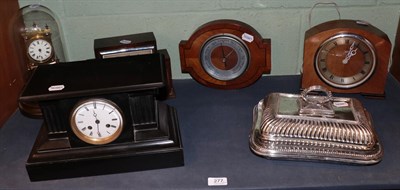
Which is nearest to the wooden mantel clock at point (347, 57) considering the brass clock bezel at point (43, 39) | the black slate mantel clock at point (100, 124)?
the black slate mantel clock at point (100, 124)

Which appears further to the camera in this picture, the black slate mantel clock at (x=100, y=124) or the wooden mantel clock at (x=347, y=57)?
the wooden mantel clock at (x=347, y=57)

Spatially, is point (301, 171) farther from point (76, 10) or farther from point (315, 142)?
point (76, 10)

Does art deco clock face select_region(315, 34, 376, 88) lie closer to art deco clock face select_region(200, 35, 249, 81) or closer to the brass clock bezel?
art deco clock face select_region(200, 35, 249, 81)

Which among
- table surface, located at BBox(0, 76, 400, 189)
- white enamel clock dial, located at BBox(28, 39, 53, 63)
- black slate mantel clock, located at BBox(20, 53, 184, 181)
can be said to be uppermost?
white enamel clock dial, located at BBox(28, 39, 53, 63)

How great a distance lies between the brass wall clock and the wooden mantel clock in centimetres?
14

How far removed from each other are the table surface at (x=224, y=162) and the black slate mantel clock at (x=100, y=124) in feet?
0.12

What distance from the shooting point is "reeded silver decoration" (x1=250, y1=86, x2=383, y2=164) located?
105cm

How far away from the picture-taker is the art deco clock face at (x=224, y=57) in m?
1.32

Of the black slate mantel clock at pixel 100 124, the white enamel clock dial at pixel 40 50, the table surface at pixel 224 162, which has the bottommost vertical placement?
the table surface at pixel 224 162

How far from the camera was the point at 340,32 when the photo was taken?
49.8 inches

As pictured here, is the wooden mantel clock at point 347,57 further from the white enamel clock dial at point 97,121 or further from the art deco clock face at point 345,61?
the white enamel clock dial at point 97,121

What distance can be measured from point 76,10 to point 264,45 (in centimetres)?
63

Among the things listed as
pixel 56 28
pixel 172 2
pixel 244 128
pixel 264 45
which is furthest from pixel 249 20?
pixel 56 28

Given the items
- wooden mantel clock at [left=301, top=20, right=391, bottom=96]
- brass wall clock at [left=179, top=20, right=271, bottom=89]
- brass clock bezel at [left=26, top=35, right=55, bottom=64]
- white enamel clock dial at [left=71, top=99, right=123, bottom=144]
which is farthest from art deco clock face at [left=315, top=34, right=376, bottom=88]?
brass clock bezel at [left=26, top=35, right=55, bottom=64]
